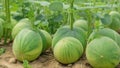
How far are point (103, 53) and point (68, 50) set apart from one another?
31 cm

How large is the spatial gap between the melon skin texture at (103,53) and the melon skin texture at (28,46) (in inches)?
18.7

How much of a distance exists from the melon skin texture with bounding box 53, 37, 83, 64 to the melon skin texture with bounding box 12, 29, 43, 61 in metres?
0.18

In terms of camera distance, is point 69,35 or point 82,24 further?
point 82,24

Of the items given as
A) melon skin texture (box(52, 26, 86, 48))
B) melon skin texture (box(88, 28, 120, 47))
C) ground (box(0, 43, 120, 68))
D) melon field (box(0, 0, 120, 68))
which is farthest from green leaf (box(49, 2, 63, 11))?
ground (box(0, 43, 120, 68))

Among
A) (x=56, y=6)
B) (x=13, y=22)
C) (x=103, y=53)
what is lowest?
(x=103, y=53)

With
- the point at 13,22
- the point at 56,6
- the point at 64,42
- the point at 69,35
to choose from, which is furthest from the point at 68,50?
the point at 13,22

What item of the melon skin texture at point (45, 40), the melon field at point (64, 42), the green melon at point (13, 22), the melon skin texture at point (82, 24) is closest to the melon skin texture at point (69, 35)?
the melon field at point (64, 42)

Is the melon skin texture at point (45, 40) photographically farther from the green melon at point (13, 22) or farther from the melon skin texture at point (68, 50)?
the green melon at point (13, 22)

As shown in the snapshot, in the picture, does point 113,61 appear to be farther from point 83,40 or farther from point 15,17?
point 15,17

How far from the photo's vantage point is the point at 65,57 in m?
2.83

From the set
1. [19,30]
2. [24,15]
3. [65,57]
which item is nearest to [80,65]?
[65,57]

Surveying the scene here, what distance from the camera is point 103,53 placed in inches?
106

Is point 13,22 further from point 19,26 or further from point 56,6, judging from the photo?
point 56,6

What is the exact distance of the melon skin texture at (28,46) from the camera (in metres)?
2.89
